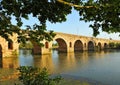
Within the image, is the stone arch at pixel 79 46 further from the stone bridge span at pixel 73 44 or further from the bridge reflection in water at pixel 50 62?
the bridge reflection in water at pixel 50 62

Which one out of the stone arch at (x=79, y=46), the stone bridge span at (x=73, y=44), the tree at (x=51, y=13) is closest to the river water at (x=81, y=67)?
the tree at (x=51, y=13)

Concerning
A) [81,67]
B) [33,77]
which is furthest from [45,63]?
[33,77]

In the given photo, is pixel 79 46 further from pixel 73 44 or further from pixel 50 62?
pixel 50 62

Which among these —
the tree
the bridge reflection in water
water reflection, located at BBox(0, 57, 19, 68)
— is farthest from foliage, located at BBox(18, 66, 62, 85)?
water reflection, located at BBox(0, 57, 19, 68)

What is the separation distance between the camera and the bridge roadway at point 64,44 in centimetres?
3578

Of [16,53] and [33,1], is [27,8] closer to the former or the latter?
[33,1]

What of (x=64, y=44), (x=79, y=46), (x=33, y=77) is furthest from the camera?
(x=79, y=46)

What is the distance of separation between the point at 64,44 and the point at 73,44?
3.39 m

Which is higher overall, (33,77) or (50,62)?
(33,77)

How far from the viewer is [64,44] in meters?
55.5

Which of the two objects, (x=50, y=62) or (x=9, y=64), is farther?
(x=50, y=62)

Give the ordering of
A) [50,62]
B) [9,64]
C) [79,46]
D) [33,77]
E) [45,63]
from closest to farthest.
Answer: [33,77] → [9,64] → [45,63] → [50,62] → [79,46]

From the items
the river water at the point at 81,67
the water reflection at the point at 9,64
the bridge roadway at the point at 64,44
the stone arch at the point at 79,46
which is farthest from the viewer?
the stone arch at the point at 79,46

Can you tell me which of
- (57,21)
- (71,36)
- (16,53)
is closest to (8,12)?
(57,21)
